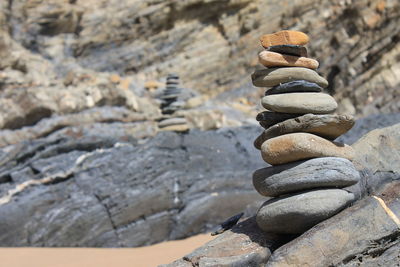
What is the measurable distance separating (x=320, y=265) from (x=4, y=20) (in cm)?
1524

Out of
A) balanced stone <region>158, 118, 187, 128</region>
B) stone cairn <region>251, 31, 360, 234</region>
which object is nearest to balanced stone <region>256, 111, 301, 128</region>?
stone cairn <region>251, 31, 360, 234</region>

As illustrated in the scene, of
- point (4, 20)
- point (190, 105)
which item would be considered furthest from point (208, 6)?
point (4, 20)

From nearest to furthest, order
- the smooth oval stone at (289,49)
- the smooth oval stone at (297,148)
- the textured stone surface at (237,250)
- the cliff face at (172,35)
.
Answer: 1. the textured stone surface at (237,250)
2. the smooth oval stone at (297,148)
3. the smooth oval stone at (289,49)
4. the cliff face at (172,35)

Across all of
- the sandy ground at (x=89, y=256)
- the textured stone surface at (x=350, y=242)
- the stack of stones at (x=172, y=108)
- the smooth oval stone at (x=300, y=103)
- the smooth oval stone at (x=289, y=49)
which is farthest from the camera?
the stack of stones at (x=172, y=108)

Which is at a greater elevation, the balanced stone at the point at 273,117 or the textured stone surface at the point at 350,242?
the balanced stone at the point at 273,117

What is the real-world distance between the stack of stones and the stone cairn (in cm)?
437

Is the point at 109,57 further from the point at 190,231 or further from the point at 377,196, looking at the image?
the point at 377,196

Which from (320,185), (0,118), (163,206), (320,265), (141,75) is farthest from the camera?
(141,75)

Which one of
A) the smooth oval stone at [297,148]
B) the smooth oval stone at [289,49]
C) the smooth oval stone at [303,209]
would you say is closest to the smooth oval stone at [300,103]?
the smooth oval stone at [297,148]

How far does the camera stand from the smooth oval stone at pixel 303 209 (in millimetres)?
3119

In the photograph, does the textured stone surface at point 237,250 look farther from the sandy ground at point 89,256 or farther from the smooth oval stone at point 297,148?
the sandy ground at point 89,256

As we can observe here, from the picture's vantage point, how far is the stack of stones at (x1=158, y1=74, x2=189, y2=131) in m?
8.30

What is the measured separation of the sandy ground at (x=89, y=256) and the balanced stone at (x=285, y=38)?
2388mm

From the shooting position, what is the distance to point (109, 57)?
17.2 meters
